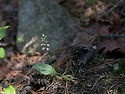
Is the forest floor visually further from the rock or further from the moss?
the rock

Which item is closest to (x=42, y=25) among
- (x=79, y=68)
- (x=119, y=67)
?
(x=79, y=68)

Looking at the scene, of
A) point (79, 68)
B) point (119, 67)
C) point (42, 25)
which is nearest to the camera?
point (119, 67)

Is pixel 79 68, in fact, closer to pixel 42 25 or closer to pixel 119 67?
pixel 119 67

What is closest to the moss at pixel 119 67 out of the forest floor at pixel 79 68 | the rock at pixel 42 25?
the forest floor at pixel 79 68

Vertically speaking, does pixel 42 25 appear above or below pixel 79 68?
above

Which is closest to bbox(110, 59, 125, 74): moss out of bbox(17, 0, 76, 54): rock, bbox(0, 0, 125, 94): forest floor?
bbox(0, 0, 125, 94): forest floor

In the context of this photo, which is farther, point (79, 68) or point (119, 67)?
point (79, 68)

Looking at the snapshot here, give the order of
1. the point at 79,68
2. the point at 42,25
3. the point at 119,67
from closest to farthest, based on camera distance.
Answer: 1. the point at 119,67
2. the point at 79,68
3. the point at 42,25

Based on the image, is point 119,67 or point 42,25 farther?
point 42,25

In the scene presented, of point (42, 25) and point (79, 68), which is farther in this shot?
point (42, 25)

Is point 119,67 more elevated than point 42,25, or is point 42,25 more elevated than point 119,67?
point 42,25
